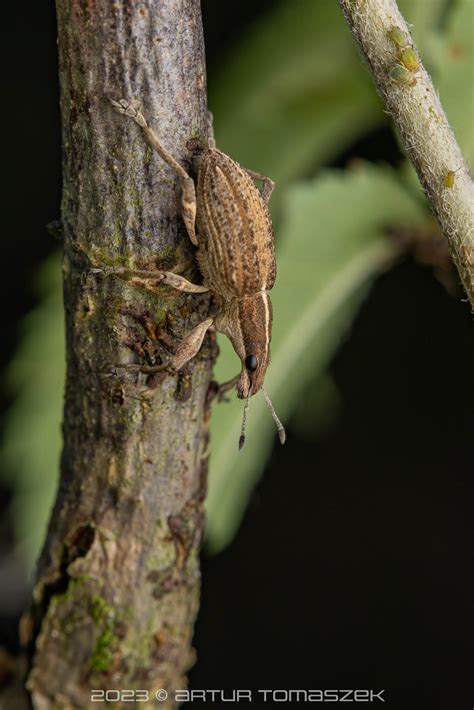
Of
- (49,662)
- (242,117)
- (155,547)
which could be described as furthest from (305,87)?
(49,662)

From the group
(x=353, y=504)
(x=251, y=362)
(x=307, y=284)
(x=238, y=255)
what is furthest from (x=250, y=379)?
(x=353, y=504)

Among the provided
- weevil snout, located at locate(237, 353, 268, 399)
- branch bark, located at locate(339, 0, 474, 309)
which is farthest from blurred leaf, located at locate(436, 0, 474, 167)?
branch bark, located at locate(339, 0, 474, 309)

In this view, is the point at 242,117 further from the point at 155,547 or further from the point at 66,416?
the point at 155,547

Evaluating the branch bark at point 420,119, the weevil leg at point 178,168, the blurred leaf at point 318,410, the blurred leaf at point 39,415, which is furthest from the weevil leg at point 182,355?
the blurred leaf at point 318,410

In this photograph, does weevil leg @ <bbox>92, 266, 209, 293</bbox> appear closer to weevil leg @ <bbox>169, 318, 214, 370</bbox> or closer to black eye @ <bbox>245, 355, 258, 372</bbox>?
weevil leg @ <bbox>169, 318, 214, 370</bbox>

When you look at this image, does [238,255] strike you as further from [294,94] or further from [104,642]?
[294,94]

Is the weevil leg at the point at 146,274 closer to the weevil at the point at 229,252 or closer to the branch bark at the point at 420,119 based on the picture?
the weevil at the point at 229,252
